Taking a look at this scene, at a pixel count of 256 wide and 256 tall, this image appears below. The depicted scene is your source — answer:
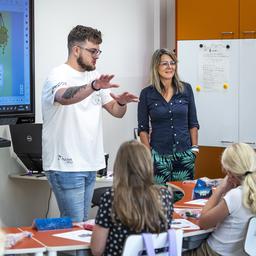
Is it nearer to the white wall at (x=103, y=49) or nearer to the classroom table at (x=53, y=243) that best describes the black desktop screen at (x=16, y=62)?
the white wall at (x=103, y=49)

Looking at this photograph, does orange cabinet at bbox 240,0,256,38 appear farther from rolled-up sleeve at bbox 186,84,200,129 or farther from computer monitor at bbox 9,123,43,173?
computer monitor at bbox 9,123,43,173

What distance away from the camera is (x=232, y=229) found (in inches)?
130

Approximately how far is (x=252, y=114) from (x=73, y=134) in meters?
2.39

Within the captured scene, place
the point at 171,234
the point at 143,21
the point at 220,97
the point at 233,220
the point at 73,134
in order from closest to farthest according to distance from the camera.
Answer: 1. the point at 171,234
2. the point at 233,220
3. the point at 73,134
4. the point at 220,97
5. the point at 143,21

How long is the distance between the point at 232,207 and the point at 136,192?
0.60 metres

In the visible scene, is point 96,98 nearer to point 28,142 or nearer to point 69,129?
point 69,129

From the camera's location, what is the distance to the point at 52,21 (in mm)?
5383

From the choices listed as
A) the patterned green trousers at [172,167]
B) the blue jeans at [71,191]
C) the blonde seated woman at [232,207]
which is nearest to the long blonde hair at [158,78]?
the patterned green trousers at [172,167]

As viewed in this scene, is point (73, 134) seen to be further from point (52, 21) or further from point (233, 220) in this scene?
point (52, 21)

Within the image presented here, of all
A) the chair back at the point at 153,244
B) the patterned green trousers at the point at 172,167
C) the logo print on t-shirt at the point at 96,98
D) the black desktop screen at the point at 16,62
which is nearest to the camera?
the chair back at the point at 153,244

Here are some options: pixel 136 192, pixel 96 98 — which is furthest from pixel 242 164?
pixel 96 98

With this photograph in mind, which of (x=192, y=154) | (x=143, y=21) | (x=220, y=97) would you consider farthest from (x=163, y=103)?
(x=143, y=21)

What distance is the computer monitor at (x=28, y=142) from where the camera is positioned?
16.3ft

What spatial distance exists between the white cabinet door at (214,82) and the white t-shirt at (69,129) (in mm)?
2188
